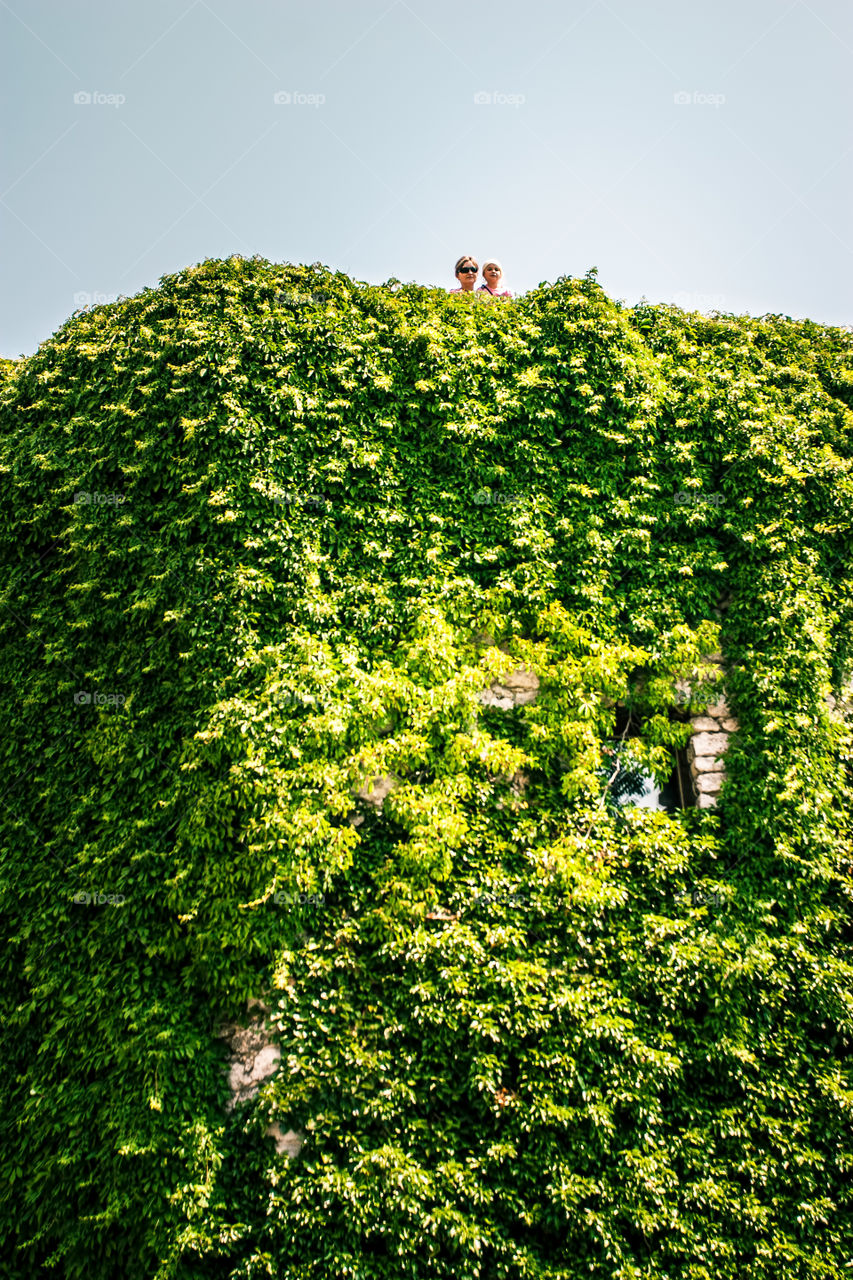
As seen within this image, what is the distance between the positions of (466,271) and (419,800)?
8598 mm

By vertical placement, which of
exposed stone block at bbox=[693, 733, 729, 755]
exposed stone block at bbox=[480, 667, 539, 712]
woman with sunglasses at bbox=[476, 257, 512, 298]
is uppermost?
woman with sunglasses at bbox=[476, 257, 512, 298]

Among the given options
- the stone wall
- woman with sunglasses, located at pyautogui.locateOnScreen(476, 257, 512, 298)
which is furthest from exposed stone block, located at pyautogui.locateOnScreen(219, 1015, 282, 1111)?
woman with sunglasses, located at pyautogui.locateOnScreen(476, 257, 512, 298)

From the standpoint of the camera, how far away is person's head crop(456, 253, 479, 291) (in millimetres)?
11555

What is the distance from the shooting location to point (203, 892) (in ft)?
22.2

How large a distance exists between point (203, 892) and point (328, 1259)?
2.96 meters

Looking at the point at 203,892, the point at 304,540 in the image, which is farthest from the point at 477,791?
the point at 304,540

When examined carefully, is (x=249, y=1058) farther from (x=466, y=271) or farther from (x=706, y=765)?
(x=466, y=271)

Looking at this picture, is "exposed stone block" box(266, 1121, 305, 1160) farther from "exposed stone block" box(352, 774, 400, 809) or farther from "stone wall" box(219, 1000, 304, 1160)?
"exposed stone block" box(352, 774, 400, 809)

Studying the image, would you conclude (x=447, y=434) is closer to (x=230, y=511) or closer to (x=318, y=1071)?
(x=230, y=511)

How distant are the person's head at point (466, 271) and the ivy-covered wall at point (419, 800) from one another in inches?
68.0

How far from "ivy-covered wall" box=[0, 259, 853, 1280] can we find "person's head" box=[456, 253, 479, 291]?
5.67 ft

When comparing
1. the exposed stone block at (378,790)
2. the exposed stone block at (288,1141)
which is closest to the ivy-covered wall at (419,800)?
the exposed stone block at (288,1141)

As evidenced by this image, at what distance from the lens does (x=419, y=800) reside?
705 cm

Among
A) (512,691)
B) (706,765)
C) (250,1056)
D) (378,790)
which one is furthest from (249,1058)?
(706,765)
